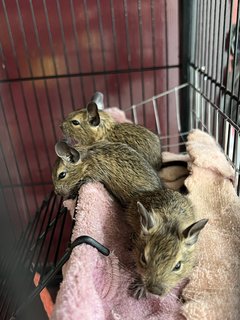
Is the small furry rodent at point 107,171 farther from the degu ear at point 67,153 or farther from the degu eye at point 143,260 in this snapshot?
the degu eye at point 143,260

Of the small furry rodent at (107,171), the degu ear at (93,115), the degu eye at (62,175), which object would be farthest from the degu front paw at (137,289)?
the degu ear at (93,115)

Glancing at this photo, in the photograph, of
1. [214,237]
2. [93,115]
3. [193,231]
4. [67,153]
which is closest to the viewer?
[193,231]

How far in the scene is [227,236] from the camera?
3.01 ft

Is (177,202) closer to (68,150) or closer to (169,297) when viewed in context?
(169,297)

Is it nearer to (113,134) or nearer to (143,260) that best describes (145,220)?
(143,260)

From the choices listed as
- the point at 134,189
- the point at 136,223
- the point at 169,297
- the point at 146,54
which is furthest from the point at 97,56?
the point at 169,297

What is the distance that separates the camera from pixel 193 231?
79 cm

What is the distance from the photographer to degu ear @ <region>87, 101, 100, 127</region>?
1.21 metres

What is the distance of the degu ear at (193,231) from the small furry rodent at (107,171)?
241mm

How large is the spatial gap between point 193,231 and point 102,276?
0.23 meters

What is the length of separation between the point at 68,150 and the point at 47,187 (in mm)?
930

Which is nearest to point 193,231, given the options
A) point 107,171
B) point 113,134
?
point 107,171

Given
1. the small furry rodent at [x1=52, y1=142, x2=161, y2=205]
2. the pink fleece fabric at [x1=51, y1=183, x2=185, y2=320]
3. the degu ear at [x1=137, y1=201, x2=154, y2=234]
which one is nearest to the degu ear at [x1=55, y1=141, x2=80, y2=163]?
the small furry rodent at [x1=52, y1=142, x2=161, y2=205]

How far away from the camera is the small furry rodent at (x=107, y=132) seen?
4.01ft
